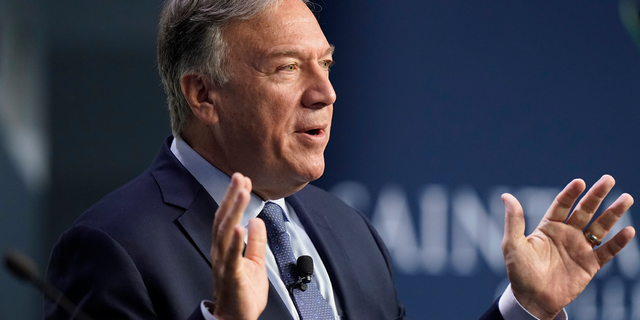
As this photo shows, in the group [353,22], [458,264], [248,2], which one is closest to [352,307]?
[248,2]

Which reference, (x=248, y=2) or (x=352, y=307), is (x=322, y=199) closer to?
(x=352, y=307)

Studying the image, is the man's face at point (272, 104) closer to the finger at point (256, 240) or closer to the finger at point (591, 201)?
the finger at point (256, 240)

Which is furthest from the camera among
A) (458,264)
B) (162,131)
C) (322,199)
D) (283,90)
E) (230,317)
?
(162,131)

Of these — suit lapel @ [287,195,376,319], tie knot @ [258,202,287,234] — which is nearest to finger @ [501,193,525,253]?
suit lapel @ [287,195,376,319]

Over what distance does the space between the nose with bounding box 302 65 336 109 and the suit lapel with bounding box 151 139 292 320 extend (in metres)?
0.37

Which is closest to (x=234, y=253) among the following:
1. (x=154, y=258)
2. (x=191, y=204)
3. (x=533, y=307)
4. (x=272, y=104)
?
(x=154, y=258)

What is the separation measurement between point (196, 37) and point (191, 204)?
46 cm

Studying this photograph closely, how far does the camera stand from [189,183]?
1630 mm

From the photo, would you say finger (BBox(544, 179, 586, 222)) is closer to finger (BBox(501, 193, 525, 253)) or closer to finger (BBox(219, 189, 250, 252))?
finger (BBox(501, 193, 525, 253))

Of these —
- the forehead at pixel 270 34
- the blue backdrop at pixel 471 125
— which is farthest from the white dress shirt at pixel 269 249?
the blue backdrop at pixel 471 125

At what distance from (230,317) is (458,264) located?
2.12m

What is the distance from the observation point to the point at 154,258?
4.71 ft

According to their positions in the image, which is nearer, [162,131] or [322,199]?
[322,199]

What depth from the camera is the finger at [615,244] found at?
161cm
